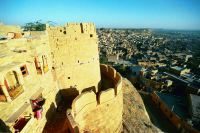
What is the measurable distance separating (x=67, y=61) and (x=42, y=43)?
232cm

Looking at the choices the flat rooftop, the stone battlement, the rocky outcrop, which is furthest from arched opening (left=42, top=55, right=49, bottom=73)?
the flat rooftop

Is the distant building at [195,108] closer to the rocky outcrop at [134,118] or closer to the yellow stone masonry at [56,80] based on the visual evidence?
the rocky outcrop at [134,118]

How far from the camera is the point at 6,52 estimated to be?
6.95m

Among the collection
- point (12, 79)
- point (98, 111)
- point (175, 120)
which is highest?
point (12, 79)

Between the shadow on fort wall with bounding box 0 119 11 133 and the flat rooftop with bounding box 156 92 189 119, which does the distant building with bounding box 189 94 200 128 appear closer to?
the flat rooftop with bounding box 156 92 189 119

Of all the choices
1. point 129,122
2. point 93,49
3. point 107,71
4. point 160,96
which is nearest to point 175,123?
point 160,96

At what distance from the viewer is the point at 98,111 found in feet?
31.9

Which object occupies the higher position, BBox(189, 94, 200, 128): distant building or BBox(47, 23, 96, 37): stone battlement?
BBox(47, 23, 96, 37): stone battlement

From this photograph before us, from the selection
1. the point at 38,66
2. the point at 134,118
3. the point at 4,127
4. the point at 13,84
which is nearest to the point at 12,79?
the point at 13,84

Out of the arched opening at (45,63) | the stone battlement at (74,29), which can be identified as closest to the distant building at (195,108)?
the stone battlement at (74,29)

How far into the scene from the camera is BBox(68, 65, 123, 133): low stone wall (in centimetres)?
880

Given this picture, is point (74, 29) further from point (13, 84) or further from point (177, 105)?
point (177, 105)

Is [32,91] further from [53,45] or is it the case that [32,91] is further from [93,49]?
[93,49]

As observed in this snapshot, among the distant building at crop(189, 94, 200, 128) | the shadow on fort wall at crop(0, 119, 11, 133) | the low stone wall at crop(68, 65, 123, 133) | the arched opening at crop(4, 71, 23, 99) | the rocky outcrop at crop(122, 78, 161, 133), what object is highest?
the arched opening at crop(4, 71, 23, 99)
